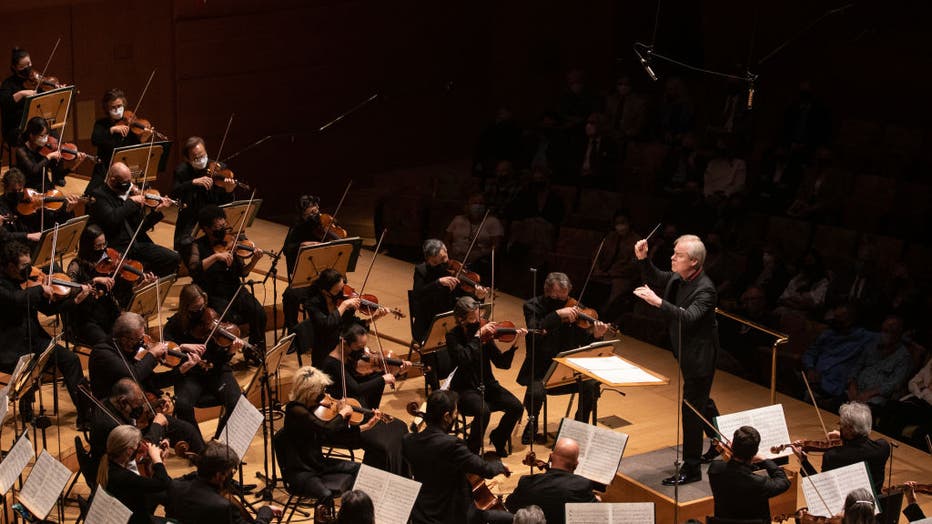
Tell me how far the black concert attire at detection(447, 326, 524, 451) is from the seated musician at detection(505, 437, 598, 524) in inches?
49.3

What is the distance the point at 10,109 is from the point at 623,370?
568 centimetres

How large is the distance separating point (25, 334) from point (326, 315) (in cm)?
185

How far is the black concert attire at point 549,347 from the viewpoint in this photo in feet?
25.3

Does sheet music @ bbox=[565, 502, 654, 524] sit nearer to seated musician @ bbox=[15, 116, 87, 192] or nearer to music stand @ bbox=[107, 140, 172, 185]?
music stand @ bbox=[107, 140, 172, 185]

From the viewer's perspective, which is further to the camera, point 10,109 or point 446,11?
point 446,11

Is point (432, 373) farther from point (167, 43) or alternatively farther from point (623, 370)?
point (167, 43)

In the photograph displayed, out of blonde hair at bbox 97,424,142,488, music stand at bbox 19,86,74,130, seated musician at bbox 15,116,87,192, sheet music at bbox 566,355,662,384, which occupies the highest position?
music stand at bbox 19,86,74,130

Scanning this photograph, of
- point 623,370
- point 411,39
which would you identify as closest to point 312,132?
point 411,39

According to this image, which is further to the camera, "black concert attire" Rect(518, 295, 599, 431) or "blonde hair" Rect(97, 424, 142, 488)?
"black concert attire" Rect(518, 295, 599, 431)

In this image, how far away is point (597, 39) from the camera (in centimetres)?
1373

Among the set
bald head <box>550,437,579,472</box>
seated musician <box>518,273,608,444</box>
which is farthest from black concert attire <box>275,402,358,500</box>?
seated musician <box>518,273,608,444</box>

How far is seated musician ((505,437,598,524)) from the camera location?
607 centimetres

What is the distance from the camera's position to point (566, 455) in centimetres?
617

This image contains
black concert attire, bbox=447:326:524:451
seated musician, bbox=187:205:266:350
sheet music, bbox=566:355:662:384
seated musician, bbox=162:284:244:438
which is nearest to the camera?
sheet music, bbox=566:355:662:384
